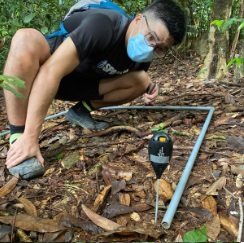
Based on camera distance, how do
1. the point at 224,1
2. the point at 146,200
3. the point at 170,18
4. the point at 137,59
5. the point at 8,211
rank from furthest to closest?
the point at 224,1 < the point at 137,59 < the point at 170,18 < the point at 146,200 < the point at 8,211

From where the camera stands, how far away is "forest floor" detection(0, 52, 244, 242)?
4.08 feet

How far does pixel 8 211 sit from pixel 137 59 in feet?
4.09

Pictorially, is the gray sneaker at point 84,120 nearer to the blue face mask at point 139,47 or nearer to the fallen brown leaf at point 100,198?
the blue face mask at point 139,47

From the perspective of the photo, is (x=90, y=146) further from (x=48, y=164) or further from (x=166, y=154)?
(x=166, y=154)

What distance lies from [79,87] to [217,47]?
2327 mm

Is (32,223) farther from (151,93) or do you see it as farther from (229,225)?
(151,93)

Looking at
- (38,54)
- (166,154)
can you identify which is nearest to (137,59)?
(38,54)

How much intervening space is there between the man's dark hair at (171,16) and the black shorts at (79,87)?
26.4 inches

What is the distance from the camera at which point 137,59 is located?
2.09 m

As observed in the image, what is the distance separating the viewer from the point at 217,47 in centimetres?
399

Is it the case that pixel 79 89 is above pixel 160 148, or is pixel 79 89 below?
below

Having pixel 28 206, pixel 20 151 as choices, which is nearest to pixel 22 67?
pixel 20 151

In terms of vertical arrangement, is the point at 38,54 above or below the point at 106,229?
above

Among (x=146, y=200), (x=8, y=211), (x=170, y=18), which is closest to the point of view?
(x=8, y=211)
